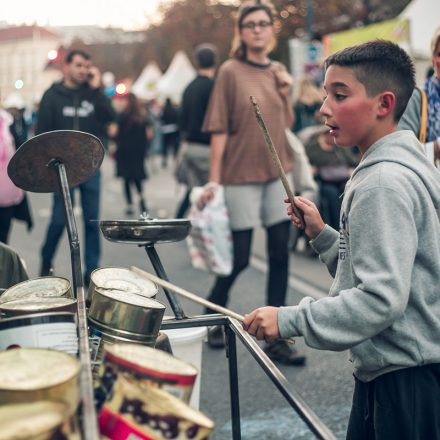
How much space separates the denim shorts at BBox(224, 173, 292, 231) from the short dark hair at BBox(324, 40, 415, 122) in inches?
104

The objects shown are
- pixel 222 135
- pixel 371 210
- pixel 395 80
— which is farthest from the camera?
pixel 222 135

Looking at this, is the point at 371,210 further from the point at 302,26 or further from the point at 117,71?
the point at 117,71

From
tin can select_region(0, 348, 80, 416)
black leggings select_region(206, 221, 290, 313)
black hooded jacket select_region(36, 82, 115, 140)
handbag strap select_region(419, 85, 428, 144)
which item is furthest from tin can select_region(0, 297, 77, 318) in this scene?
black hooded jacket select_region(36, 82, 115, 140)

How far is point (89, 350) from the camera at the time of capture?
1.85 metres

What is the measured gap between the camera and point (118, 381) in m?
1.59

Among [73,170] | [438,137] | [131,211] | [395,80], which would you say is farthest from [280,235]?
[131,211]

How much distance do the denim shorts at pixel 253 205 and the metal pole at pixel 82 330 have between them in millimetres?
2364

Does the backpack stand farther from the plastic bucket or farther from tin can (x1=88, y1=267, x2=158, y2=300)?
tin can (x1=88, y1=267, x2=158, y2=300)

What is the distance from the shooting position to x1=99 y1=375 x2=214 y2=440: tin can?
1.57 metres

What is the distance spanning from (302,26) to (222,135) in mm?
27276

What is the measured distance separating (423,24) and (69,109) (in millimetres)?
8523

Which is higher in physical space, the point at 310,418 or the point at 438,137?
the point at 438,137

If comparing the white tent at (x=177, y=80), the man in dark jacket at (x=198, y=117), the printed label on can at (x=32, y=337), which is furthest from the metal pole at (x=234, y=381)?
the white tent at (x=177, y=80)

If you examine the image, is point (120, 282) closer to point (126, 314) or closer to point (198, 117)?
point (126, 314)
